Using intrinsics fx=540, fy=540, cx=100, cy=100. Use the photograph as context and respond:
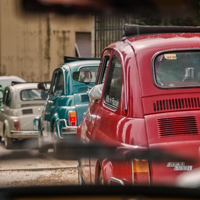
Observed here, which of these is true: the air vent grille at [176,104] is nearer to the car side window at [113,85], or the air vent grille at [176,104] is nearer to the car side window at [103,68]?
the car side window at [113,85]

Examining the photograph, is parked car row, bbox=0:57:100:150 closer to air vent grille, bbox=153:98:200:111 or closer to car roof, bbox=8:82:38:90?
car roof, bbox=8:82:38:90

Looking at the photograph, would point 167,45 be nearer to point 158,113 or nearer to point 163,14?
point 158,113

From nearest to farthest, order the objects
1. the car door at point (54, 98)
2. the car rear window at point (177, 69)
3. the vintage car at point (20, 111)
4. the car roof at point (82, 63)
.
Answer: the car rear window at point (177, 69), the car roof at point (82, 63), the car door at point (54, 98), the vintage car at point (20, 111)

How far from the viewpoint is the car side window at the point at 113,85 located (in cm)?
376

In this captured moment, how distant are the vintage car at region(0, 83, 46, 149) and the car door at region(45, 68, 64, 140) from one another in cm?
208

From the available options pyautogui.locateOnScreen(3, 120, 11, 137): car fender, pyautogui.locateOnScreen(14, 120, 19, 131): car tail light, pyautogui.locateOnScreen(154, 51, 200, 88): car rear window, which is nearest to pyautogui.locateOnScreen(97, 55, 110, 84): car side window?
pyautogui.locateOnScreen(154, 51, 200, 88): car rear window

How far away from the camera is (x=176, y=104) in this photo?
3494 mm

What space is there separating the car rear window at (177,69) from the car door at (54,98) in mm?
5682

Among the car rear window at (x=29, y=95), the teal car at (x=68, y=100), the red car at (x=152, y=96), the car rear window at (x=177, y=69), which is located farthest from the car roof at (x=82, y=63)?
the car rear window at (x=177, y=69)

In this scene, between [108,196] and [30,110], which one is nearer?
[108,196]

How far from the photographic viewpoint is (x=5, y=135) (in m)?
12.9

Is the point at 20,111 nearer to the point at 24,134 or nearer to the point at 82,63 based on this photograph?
the point at 24,134

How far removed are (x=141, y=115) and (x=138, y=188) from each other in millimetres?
2583

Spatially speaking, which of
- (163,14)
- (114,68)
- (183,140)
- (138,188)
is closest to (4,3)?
(163,14)
